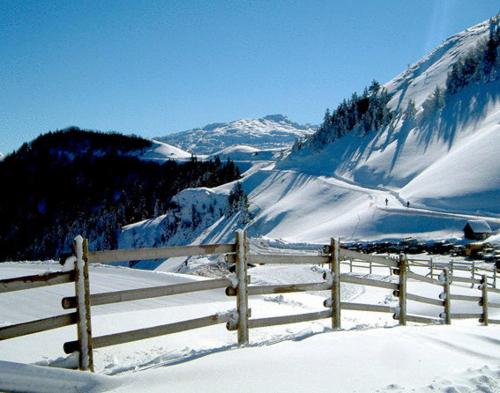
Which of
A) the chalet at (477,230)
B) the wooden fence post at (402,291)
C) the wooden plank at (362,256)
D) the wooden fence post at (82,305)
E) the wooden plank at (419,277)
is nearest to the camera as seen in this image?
the wooden fence post at (82,305)

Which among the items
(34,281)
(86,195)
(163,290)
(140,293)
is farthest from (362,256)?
(86,195)

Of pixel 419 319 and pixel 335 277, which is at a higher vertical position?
pixel 335 277

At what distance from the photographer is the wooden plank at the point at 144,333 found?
4782mm

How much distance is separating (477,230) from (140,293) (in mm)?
43886

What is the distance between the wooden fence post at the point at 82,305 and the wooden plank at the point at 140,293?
0.08m

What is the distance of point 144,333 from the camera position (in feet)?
16.8

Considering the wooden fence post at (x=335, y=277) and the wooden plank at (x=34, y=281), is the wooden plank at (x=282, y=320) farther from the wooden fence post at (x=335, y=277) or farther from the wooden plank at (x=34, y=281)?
the wooden plank at (x=34, y=281)

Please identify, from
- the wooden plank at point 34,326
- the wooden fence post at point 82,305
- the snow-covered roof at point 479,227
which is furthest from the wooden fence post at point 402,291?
the snow-covered roof at point 479,227

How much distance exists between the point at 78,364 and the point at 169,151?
641ft

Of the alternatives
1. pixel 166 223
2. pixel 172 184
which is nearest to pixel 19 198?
pixel 172 184

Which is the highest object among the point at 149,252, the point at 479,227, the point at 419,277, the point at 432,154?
the point at 432,154

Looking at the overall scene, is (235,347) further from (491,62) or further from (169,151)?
(169,151)

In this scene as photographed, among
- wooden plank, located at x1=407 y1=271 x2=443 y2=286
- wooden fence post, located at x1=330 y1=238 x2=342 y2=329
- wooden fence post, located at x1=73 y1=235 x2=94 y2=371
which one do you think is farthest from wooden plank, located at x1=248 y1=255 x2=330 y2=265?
wooden plank, located at x1=407 y1=271 x2=443 y2=286

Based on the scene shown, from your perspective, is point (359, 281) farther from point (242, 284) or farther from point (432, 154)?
point (432, 154)
